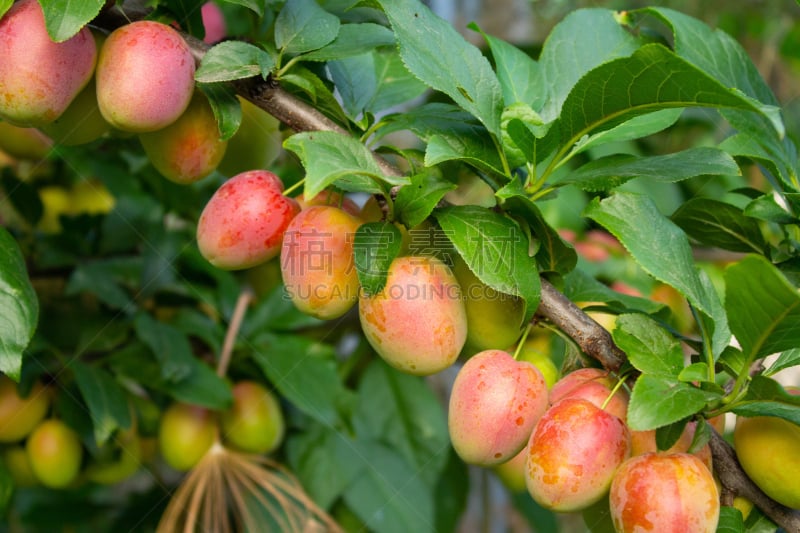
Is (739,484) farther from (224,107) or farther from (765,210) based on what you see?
(224,107)

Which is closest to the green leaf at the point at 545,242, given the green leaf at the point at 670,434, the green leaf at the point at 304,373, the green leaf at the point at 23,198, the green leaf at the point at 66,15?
the green leaf at the point at 670,434

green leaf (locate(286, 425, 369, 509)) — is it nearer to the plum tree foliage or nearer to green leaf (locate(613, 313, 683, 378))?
the plum tree foliage

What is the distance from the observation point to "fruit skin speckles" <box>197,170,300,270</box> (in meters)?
0.45

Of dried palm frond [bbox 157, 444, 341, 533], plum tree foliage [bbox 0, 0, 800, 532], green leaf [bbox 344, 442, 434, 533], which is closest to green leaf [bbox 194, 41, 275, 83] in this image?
plum tree foliage [bbox 0, 0, 800, 532]

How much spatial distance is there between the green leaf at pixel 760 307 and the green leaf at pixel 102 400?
0.50 m

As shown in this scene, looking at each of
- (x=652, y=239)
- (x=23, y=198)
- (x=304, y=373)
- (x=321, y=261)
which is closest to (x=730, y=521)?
(x=652, y=239)

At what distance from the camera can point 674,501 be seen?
367 millimetres

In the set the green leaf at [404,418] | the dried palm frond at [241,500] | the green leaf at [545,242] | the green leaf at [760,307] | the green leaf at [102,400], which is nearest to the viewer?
the green leaf at [760,307]

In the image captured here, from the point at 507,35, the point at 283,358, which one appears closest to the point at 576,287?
the point at 283,358

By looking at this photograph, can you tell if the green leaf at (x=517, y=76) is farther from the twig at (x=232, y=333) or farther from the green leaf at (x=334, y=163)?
the twig at (x=232, y=333)

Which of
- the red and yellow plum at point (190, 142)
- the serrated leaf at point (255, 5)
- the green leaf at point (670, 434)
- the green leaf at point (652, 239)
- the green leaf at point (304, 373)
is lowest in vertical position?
the green leaf at point (304, 373)

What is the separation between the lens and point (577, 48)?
1.69ft

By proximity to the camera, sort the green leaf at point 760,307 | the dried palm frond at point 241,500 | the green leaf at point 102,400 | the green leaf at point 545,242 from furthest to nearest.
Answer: the dried palm frond at point 241,500, the green leaf at point 102,400, the green leaf at point 545,242, the green leaf at point 760,307

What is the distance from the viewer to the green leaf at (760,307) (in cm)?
33
